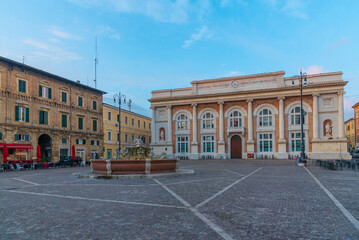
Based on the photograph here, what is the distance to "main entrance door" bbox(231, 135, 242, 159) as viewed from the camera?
145 feet

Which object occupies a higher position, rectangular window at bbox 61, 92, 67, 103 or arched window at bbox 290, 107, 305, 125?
rectangular window at bbox 61, 92, 67, 103

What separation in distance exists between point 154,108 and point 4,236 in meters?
44.6

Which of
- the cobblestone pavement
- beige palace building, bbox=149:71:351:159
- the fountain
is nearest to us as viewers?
the cobblestone pavement

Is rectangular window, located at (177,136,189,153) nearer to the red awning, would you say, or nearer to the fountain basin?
the red awning

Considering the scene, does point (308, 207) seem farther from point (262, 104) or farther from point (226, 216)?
point (262, 104)

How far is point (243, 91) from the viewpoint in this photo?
142ft

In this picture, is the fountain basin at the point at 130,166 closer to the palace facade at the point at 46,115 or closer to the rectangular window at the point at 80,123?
the palace facade at the point at 46,115

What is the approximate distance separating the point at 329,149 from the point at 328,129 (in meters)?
2.77

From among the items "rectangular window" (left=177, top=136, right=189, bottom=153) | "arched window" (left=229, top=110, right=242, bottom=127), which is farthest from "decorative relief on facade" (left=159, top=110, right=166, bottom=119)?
"arched window" (left=229, top=110, right=242, bottom=127)

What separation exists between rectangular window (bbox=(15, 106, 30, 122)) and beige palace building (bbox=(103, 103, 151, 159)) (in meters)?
15.0

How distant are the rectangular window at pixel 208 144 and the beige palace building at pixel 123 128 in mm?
10666

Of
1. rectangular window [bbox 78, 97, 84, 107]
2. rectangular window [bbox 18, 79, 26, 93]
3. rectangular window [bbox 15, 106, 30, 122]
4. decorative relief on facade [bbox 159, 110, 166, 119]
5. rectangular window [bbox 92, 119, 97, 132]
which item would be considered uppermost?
rectangular window [bbox 18, 79, 26, 93]

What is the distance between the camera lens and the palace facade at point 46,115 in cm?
2808

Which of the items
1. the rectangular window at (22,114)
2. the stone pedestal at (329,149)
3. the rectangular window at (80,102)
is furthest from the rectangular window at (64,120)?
the stone pedestal at (329,149)
